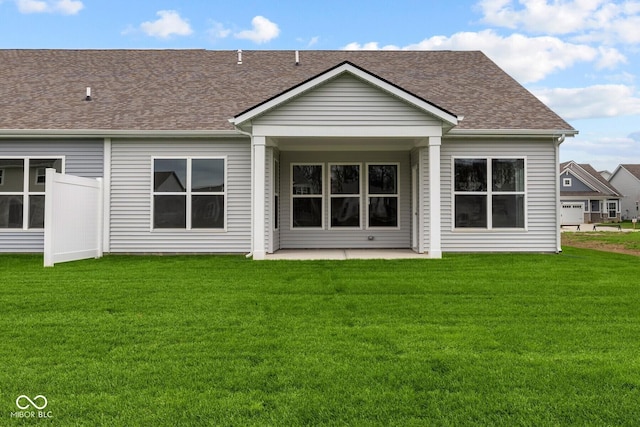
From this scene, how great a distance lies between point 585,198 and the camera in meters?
46.5

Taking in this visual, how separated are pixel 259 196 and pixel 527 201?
6.46 metres

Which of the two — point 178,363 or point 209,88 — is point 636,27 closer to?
point 209,88

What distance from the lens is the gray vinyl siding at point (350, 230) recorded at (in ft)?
43.1

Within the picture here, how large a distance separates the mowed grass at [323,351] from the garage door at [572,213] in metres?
41.8

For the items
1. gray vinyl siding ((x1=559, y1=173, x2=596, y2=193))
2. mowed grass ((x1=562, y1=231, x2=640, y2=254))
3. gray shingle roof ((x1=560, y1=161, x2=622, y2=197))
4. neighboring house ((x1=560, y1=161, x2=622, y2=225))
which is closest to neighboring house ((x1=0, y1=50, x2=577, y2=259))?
mowed grass ((x1=562, y1=231, x2=640, y2=254))

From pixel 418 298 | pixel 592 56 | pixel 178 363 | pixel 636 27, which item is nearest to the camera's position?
pixel 178 363

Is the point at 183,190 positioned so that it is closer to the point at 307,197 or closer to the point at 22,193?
the point at 307,197

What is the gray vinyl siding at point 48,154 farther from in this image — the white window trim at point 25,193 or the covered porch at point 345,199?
the covered porch at point 345,199

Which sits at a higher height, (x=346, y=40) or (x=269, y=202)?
(x=346, y=40)

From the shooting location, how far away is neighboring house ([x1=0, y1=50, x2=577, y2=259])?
10492 mm

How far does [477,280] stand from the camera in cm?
764

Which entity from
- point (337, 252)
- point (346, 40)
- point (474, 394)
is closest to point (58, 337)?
point (474, 394)

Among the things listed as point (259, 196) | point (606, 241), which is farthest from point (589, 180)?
point (259, 196)

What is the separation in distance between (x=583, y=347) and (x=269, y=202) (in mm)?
8327
